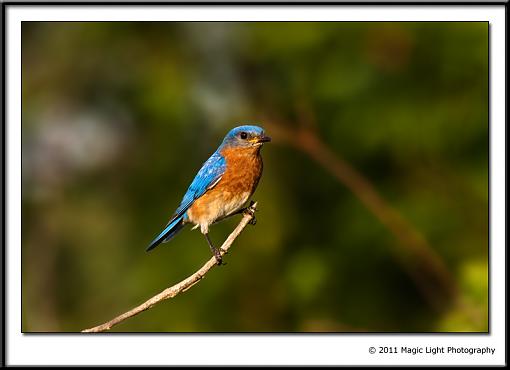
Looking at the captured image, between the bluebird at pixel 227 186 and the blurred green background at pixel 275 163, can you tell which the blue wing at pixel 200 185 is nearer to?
the bluebird at pixel 227 186

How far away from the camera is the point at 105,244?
9.28 meters

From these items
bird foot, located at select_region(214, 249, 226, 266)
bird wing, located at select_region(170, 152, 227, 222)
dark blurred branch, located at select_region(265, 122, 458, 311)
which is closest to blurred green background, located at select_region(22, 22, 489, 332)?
dark blurred branch, located at select_region(265, 122, 458, 311)

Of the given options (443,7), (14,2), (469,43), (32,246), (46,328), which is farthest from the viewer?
(32,246)

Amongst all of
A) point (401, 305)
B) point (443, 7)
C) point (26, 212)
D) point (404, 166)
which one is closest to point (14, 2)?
point (443, 7)

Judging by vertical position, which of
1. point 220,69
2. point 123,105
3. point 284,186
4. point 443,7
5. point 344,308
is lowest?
point 344,308

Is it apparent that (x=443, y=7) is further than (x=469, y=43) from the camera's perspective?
No

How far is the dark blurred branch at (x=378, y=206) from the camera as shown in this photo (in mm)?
7836

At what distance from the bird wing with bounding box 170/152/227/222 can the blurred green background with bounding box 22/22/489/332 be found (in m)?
2.39

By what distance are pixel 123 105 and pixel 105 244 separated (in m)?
1.90

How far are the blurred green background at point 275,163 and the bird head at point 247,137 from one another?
257 centimetres

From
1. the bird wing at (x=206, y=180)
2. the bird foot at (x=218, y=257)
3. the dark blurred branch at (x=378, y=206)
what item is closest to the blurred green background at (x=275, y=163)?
the dark blurred branch at (x=378, y=206)

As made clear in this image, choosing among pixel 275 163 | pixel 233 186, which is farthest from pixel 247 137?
pixel 275 163

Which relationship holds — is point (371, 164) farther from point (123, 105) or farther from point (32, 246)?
point (32, 246)

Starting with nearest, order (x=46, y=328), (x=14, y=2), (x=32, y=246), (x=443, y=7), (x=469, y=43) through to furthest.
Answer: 1. (x=14, y=2)
2. (x=443, y=7)
3. (x=46, y=328)
4. (x=469, y=43)
5. (x=32, y=246)
